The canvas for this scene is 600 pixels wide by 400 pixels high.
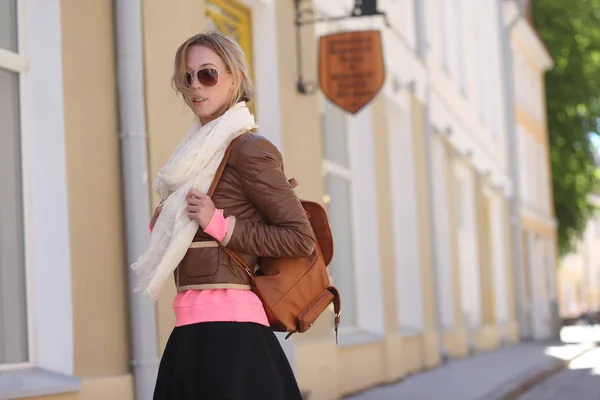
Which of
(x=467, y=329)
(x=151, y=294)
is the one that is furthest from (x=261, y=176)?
(x=467, y=329)

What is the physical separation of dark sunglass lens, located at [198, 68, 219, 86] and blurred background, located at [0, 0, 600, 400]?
2.52 meters

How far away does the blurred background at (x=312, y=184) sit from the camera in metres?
6.09

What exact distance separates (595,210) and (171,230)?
3075 centimetres

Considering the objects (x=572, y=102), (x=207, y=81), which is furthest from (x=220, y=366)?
(x=572, y=102)

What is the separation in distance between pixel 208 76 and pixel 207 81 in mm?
15

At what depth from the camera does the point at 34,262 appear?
6.10 meters

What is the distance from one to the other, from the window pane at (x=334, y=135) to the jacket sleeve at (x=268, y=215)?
821cm

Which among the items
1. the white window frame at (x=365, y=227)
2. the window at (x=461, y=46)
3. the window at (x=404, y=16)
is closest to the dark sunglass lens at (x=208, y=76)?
the white window frame at (x=365, y=227)

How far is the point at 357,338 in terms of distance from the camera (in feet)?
38.7

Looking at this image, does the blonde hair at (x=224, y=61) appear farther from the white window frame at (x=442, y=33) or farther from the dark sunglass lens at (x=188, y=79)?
the white window frame at (x=442, y=33)

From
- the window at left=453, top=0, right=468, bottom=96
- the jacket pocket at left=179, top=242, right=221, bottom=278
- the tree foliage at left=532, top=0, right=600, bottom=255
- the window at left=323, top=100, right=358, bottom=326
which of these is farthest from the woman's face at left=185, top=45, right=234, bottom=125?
the tree foliage at left=532, top=0, right=600, bottom=255

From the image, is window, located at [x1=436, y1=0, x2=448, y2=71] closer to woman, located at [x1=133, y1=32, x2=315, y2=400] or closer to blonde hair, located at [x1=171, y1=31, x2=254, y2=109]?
blonde hair, located at [x1=171, y1=31, x2=254, y2=109]

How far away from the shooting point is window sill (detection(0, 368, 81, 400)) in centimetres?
545

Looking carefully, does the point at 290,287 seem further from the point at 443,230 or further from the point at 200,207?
the point at 443,230
